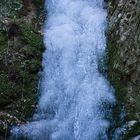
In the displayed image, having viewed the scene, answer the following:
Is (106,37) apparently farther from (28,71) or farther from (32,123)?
(32,123)

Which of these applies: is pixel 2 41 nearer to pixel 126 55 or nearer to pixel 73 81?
pixel 73 81

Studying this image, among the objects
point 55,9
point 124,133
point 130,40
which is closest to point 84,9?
point 55,9

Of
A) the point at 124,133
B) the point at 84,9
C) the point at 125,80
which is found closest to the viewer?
the point at 124,133

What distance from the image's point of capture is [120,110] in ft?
37.8

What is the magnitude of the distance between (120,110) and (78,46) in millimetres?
3046

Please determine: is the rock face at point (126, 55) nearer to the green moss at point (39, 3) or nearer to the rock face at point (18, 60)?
the rock face at point (18, 60)

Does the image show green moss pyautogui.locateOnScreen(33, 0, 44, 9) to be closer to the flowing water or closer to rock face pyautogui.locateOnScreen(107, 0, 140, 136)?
the flowing water

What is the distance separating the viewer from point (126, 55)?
12141mm

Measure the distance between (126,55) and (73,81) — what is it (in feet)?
5.86

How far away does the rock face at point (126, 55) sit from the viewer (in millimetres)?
11445

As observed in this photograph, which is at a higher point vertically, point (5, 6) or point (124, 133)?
point (5, 6)

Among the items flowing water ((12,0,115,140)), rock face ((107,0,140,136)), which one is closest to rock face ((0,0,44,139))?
flowing water ((12,0,115,140))

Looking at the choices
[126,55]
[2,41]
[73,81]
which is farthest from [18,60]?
[126,55]

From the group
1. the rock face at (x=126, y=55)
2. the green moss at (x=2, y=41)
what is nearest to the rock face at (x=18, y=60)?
the green moss at (x=2, y=41)
